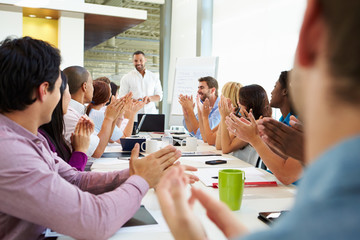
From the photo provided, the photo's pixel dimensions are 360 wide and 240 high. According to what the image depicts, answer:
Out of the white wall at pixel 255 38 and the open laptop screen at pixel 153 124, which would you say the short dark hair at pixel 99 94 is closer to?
the open laptop screen at pixel 153 124

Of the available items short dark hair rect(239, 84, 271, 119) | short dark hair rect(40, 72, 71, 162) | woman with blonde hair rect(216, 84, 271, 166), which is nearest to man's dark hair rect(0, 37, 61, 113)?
short dark hair rect(40, 72, 71, 162)

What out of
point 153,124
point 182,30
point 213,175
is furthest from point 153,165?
Answer: point 182,30

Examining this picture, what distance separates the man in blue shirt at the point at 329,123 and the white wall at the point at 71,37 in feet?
17.0

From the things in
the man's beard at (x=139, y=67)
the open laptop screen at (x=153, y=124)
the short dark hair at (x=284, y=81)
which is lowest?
the open laptop screen at (x=153, y=124)

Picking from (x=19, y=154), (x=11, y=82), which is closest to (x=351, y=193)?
(x=19, y=154)

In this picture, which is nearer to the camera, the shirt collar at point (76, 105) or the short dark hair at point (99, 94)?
the shirt collar at point (76, 105)

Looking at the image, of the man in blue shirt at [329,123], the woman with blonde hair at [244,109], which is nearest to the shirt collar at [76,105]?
the woman with blonde hair at [244,109]

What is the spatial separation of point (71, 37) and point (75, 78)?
3.16 meters

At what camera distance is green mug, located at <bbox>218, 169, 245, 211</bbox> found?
114 centimetres

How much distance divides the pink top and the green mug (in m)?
0.33

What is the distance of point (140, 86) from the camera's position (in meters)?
5.61

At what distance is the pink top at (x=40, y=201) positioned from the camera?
81 centimetres

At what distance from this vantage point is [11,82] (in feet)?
3.10

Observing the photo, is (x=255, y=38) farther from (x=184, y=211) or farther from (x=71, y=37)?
(x=184, y=211)
